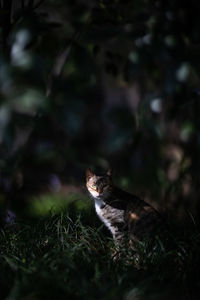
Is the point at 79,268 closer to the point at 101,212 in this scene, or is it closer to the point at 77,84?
the point at 101,212

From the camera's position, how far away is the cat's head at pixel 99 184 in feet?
9.02

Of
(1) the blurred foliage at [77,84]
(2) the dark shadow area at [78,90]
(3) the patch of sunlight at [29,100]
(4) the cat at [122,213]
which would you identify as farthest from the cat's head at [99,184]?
(3) the patch of sunlight at [29,100]

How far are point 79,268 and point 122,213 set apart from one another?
81cm

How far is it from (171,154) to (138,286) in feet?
8.82

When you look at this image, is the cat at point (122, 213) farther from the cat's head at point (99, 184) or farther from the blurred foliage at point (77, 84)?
the blurred foliage at point (77, 84)

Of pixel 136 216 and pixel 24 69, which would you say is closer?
pixel 24 69

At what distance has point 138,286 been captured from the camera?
1.69m

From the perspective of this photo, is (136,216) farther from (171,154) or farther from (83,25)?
(171,154)

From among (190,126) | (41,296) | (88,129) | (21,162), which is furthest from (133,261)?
(88,129)

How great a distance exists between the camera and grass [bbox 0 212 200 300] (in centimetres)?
161

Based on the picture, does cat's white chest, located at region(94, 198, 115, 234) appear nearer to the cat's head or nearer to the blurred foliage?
the cat's head

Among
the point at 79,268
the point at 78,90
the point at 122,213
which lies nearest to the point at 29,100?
the point at 78,90

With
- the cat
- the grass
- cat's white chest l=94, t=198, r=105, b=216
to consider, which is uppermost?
the grass

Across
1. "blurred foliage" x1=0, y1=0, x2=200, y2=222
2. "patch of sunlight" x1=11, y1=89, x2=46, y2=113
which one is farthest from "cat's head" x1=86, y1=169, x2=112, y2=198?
"patch of sunlight" x1=11, y1=89, x2=46, y2=113
